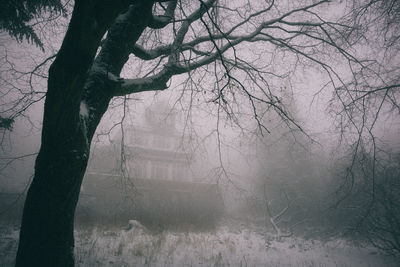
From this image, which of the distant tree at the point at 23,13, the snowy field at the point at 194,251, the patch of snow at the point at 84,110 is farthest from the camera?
the snowy field at the point at 194,251

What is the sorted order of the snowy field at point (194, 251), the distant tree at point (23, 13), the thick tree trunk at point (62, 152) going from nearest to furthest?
the thick tree trunk at point (62, 152) → the distant tree at point (23, 13) → the snowy field at point (194, 251)

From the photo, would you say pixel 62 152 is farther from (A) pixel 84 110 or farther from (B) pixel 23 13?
(B) pixel 23 13

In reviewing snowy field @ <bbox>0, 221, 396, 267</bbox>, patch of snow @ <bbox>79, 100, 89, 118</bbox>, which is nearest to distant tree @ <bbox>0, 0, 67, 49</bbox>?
patch of snow @ <bbox>79, 100, 89, 118</bbox>

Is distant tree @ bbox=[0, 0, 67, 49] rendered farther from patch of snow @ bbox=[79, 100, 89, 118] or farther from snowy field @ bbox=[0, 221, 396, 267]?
snowy field @ bbox=[0, 221, 396, 267]

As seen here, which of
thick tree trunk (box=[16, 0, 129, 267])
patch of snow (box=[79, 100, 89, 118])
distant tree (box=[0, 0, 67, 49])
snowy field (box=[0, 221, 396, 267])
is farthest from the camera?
snowy field (box=[0, 221, 396, 267])

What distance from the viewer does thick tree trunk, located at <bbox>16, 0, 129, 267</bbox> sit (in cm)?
187

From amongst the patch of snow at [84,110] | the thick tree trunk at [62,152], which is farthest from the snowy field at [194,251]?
the patch of snow at [84,110]

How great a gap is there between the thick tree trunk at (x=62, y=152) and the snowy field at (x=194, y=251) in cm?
494

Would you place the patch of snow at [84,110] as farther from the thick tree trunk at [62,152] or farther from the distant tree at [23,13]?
the distant tree at [23,13]

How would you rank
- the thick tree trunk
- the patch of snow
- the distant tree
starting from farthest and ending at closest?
the distant tree
the patch of snow
the thick tree trunk

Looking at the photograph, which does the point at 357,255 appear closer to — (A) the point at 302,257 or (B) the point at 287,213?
(A) the point at 302,257

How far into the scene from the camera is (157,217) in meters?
16.0

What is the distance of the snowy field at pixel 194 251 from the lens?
23.4ft

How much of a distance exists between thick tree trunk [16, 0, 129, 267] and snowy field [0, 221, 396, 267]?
4936 mm
